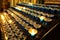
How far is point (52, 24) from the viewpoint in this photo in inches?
76.9

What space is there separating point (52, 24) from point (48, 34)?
172 millimetres

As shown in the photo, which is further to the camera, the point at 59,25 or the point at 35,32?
the point at 35,32

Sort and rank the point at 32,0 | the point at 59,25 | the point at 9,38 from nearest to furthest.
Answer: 1. the point at 59,25
2. the point at 9,38
3. the point at 32,0

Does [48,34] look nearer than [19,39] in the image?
Yes

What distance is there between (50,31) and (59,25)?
14 centimetres

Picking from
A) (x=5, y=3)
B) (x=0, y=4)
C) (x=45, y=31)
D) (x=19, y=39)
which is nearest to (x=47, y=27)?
(x=45, y=31)

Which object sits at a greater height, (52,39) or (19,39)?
(52,39)

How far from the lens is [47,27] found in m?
2.01

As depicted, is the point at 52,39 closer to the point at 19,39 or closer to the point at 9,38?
the point at 19,39

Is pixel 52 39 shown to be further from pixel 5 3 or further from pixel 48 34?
pixel 5 3

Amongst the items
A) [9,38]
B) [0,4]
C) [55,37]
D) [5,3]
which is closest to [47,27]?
[55,37]

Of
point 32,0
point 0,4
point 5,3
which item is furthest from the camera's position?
point 0,4

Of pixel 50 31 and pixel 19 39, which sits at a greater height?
pixel 50 31

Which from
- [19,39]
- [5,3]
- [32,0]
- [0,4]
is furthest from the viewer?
[0,4]
